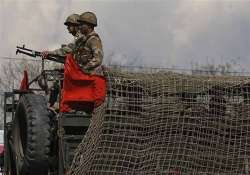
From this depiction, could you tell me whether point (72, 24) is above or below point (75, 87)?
above

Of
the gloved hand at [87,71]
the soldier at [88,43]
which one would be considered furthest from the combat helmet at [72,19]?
the gloved hand at [87,71]

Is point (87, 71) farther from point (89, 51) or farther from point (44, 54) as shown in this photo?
point (44, 54)

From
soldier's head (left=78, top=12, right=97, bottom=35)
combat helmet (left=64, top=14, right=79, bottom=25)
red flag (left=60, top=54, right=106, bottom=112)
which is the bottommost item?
red flag (left=60, top=54, right=106, bottom=112)

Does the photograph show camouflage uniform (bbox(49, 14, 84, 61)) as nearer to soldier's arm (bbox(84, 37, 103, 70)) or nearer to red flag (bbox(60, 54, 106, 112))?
soldier's arm (bbox(84, 37, 103, 70))

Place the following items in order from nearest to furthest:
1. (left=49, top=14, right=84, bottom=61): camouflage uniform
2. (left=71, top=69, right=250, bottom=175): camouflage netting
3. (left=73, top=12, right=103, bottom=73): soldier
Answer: (left=71, top=69, right=250, bottom=175): camouflage netting < (left=73, top=12, right=103, bottom=73): soldier < (left=49, top=14, right=84, bottom=61): camouflage uniform

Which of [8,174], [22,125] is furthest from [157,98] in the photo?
[8,174]

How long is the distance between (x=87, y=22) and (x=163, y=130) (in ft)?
7.63

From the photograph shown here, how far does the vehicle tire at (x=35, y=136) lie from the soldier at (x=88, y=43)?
0.79 metres

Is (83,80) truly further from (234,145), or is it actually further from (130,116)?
(234,145)

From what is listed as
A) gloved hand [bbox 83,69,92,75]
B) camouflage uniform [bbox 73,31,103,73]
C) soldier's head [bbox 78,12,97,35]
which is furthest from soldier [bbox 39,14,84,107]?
gloved hand [bbox 83,69,92,75]

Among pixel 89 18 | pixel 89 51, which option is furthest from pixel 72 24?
pixel 89 51

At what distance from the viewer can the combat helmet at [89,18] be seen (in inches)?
334

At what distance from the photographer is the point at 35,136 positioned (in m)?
7.50

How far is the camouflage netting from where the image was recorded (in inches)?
265
